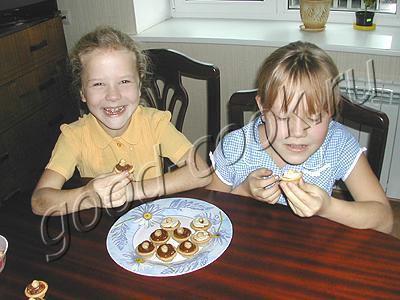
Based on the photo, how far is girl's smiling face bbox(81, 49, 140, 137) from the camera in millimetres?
1344

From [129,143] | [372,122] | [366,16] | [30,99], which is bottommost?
[30,99]

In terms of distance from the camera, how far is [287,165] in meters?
1.30

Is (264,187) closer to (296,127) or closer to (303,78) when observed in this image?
(296,127)

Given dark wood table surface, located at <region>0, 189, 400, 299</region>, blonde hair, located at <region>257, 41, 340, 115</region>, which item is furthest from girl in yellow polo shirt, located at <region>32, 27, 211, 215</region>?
blonde hair, located at <region>257, 41, 340, 115</region>

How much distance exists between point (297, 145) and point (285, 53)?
0.23m

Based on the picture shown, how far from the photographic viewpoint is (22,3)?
243cm

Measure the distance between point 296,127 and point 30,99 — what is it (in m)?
1.77

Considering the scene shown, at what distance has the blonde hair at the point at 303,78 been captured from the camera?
3.64 feet

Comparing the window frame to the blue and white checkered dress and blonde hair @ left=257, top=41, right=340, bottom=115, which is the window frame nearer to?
the blue and white checkered dress

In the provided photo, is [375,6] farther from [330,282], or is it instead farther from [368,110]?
[330,282]

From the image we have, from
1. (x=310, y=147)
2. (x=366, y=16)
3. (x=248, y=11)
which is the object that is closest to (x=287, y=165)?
(x=310, y=147)

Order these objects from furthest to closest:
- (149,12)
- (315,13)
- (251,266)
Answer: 1. (149,12)
2. (315,13)
3. (251,266)

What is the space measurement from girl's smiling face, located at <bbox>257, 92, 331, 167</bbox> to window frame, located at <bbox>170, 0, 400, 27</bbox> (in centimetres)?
141

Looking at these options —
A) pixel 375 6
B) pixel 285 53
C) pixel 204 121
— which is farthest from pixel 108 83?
pixel 375 6
